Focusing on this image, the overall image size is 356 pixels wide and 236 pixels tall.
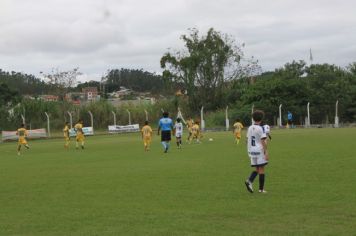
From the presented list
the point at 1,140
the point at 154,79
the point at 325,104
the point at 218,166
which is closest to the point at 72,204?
the point at 218,166

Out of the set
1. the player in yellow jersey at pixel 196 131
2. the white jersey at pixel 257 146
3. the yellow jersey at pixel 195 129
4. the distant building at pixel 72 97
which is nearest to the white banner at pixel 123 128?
the distant building at pixel 72 97

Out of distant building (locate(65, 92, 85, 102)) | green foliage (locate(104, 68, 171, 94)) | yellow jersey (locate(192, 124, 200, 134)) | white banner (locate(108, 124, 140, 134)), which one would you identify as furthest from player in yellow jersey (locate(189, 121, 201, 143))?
green foliage (locate(104, 68, 171, 94))

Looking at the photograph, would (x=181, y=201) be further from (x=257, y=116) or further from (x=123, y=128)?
(x=123, y=128)

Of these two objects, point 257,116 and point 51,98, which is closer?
point 257,116

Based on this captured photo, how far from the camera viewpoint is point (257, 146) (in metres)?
11.8

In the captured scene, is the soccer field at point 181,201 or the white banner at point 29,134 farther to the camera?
the white banner at point 29,134

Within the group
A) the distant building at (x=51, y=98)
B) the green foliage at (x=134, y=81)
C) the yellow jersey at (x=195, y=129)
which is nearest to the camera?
the yellow jersey at (x=195, y=129)

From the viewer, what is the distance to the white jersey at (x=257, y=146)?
11680mm

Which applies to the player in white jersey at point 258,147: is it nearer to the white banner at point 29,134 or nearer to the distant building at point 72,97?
the white banner at point 29,134

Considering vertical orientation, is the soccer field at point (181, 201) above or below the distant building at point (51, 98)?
below

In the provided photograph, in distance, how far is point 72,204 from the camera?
419 inches

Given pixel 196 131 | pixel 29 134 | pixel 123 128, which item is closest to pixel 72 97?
pixel 123 128

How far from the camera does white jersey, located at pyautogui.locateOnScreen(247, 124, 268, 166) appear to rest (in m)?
11.7

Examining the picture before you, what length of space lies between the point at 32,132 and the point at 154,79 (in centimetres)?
11233
